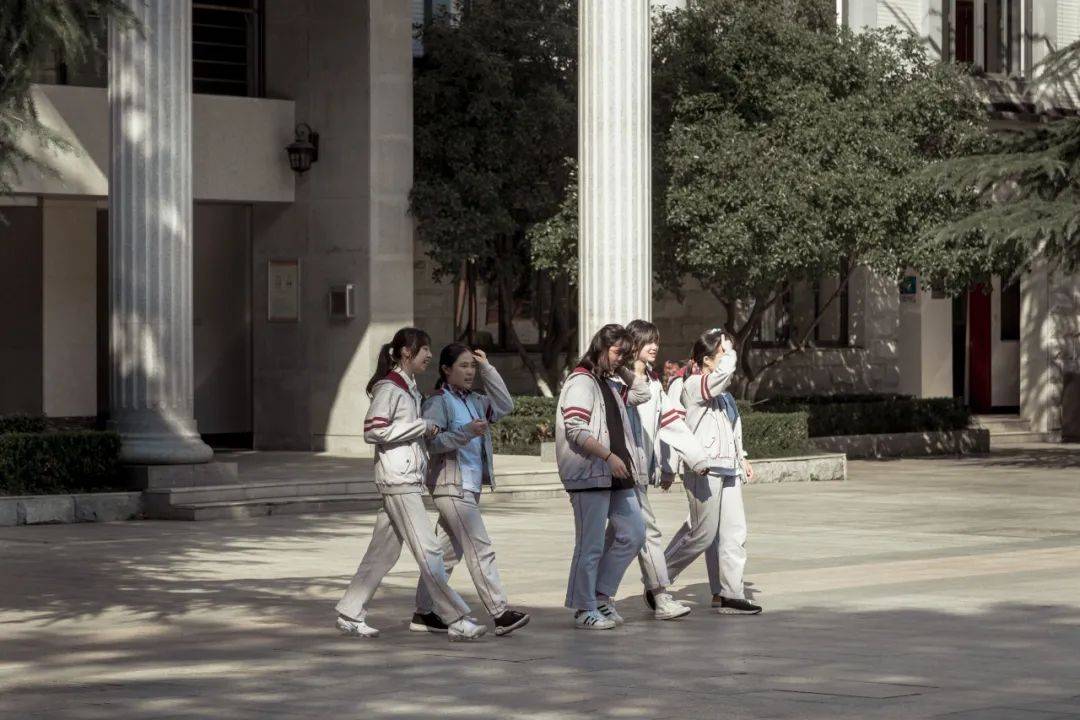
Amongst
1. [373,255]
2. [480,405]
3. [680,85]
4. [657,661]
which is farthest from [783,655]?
[680,85]

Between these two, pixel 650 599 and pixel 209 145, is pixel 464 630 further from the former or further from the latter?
pixel 209 145

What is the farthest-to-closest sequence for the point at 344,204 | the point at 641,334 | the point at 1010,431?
the point at 1010,431, the point at 344,204, the point at 641,334

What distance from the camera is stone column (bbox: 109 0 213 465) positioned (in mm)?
20547

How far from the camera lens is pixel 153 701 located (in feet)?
30.7

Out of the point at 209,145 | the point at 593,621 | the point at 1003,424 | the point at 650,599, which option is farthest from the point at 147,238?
the point at 1003,424

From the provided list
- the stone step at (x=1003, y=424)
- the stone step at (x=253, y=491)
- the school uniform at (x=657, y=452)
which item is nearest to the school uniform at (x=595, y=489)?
the school uniform at (x=657, y=452)

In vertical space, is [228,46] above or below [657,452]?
above

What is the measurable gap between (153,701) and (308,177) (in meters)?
18.0

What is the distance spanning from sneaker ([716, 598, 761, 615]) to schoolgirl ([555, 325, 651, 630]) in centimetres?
73

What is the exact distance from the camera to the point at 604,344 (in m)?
12.1

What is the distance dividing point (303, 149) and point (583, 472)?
50.4 feet

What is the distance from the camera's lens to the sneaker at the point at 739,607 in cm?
1248

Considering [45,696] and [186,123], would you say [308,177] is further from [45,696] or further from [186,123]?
[45,696]

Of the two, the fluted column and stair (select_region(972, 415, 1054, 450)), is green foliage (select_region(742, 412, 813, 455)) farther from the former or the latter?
stair (select_region(972, 415, 1054, 450))
